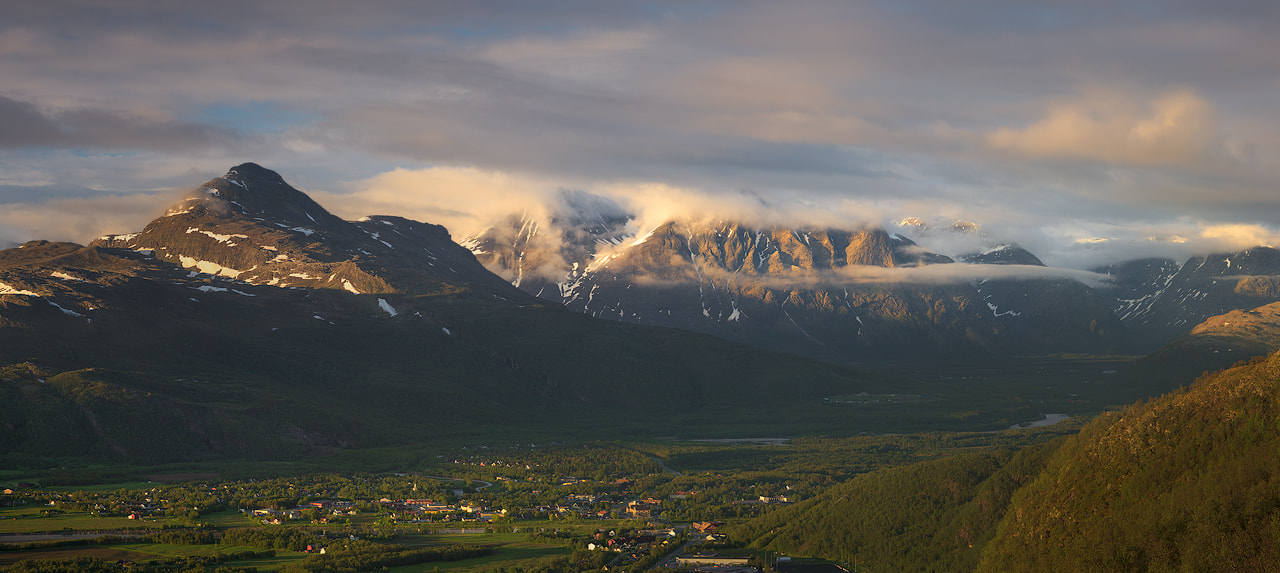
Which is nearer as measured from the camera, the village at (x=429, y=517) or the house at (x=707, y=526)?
the village at (x=429, y=517)

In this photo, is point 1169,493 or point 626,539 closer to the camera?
point 1169,493

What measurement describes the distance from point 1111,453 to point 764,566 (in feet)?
143

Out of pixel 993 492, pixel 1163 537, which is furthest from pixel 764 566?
pixel 1163 537

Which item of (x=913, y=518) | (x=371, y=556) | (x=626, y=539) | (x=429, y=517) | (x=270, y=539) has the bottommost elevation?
(x=626, y=539)

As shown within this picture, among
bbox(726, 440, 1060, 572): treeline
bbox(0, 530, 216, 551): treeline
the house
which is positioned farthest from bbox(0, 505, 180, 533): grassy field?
bbox(726, 440, 1060, 572): treeline

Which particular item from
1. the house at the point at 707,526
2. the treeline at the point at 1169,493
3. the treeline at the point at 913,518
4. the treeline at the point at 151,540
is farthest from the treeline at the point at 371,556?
the treeline at the point at 1169,493

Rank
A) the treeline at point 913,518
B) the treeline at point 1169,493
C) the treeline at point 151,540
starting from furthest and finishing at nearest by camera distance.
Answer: the treeline at point 913,518
the treeline at point 151,540
the treeline at point 1169,493

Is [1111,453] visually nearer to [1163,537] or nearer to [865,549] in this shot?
[1163,537]

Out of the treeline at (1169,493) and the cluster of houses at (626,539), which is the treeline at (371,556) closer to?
the cluster of houses at (626,539)

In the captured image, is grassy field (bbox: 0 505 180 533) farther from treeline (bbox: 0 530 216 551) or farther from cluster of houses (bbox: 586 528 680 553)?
cluster of houses (bbox: 586 528 680 553)

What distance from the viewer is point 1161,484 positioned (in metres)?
112

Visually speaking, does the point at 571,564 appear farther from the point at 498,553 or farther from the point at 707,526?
the point at 707,526

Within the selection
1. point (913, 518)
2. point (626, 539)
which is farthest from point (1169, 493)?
point (626, 539)

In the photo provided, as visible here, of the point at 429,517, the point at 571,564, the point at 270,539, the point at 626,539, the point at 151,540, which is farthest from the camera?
the point at 429,517
